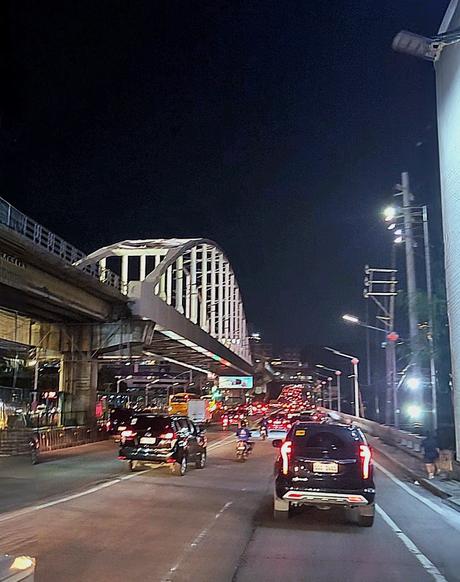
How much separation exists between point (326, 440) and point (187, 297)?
224 ft

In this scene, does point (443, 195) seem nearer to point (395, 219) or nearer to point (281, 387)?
point (395, 219)

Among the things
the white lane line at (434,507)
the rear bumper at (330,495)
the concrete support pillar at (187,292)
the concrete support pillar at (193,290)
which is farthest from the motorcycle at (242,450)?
Answer: the concrete support pillar at (187,292)

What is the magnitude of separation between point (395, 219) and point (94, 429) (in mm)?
21028

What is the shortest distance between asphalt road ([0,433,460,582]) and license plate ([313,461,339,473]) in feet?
3.08

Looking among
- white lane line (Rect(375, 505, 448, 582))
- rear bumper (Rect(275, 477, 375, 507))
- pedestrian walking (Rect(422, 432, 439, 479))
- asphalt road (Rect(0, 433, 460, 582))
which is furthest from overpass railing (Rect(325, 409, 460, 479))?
rear bumper (Rect(275, 477, 375, 507))

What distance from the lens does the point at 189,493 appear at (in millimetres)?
17438

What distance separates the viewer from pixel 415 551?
416 inches

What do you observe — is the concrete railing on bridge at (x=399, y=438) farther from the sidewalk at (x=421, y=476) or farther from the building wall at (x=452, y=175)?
the building wall at (x=452, y=175)

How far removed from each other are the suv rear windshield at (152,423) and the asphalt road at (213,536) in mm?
3051

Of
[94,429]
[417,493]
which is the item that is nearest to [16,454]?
[94,429]

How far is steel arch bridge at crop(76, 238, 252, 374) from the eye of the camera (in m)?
48.0

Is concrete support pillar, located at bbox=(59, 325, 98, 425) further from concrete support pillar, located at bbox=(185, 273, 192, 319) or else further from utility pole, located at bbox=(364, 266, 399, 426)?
concrete support pillar, located at bbox=(185, 273, 192, 319)

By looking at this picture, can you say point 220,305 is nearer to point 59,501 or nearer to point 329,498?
point 59,501

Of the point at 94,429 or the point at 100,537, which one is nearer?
the point at 100,537
